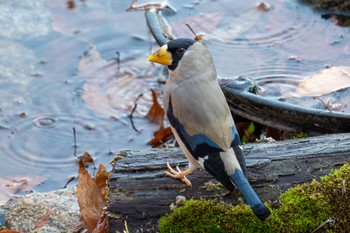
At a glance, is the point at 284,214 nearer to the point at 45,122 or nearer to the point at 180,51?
the point at 180,51

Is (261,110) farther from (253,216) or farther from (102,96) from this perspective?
(102,96)

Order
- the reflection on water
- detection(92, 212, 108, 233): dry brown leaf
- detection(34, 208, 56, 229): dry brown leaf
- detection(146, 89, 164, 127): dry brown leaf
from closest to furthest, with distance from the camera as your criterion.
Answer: detection(92, 212, 108, 233): dry brown leaf < detection(34, 208, 56, 229): dry brown leaf < the reflection on water < detection(146, 89, 164, 127): dry brown leaf

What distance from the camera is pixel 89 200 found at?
15.3ft

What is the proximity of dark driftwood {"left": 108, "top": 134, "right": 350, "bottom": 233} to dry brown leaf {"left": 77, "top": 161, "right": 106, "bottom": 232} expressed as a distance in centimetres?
34

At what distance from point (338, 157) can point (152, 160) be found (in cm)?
109

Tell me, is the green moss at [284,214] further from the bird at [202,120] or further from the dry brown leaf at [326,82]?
the dry brown leaf at [326,82]

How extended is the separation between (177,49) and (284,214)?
3.77 feet

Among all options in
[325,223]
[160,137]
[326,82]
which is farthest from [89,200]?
[326,82]

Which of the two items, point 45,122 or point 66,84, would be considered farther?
point 66,84

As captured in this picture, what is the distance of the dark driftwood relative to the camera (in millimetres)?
4156

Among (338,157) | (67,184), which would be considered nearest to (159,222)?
(338,157)

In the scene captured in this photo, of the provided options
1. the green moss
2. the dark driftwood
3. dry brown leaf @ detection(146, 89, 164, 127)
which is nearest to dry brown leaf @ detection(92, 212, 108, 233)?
the dark driftwood

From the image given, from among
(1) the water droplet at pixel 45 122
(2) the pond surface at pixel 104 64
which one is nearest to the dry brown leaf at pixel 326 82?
(2) the pond surface at pixel 104 64

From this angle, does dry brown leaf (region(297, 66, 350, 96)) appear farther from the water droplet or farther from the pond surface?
the water droplet
